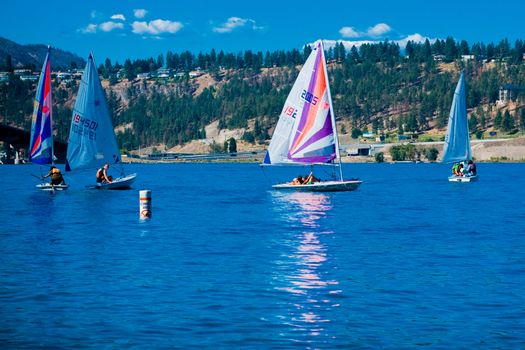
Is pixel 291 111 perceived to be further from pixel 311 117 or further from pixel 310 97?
pixel 310 97

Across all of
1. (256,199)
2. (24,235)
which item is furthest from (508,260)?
(256,199)

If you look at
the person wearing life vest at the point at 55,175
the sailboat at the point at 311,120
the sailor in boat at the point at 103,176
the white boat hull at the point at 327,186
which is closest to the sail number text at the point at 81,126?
the sailor in boat at the point at 103,176

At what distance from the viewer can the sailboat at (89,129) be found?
261ft

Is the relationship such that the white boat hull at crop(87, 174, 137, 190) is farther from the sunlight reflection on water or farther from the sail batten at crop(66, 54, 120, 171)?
the sunlight reflection on water

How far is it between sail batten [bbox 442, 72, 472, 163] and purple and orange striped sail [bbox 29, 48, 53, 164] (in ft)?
165

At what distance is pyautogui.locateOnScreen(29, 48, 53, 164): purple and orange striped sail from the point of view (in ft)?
274

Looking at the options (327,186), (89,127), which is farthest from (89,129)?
(327,186)

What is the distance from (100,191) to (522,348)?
69.5 m

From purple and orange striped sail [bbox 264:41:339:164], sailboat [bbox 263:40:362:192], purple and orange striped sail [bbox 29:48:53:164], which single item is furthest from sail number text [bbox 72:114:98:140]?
purple and orange striped sail [bbox 264:41:339:164]

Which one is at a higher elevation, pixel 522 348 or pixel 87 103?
pixel 87 103

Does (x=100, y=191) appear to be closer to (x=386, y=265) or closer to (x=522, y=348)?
(x=386, y=265)

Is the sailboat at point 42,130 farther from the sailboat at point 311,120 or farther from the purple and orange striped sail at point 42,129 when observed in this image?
the sailboat at point 311,120

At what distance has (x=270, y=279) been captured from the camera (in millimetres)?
30625

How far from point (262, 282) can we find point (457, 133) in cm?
8696
